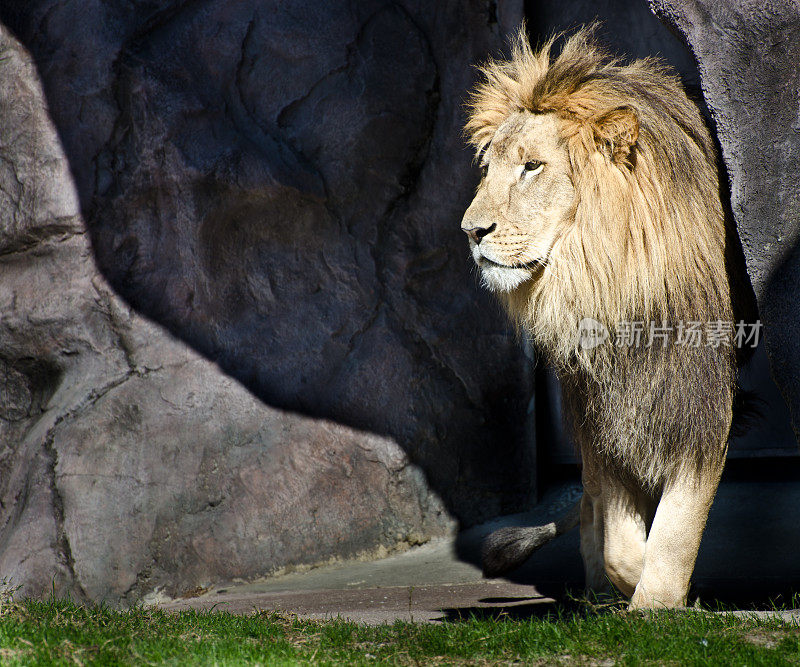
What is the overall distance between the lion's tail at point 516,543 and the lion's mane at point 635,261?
0.89 meters

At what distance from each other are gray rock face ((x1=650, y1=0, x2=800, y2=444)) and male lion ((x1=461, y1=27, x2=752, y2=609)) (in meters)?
0.13

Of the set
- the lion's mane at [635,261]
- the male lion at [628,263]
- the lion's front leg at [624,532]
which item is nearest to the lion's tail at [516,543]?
the lion's front leg at [624,532]

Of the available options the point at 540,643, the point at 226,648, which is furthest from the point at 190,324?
the point at 540,643

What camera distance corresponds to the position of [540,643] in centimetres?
298

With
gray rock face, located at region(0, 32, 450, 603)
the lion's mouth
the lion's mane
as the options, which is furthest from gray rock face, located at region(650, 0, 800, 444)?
gray rock face, located at region(0, 32, 450, 603)

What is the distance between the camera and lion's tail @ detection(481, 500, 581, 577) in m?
4.29

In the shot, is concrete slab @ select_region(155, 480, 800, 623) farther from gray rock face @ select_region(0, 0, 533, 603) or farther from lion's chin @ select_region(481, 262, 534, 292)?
lion's chin @ select_region(481, 262, 534, 292)

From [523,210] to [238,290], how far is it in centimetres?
232

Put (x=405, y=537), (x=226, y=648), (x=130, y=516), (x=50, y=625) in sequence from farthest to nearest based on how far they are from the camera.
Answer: (x=405, y=537), (x=130, y=516), (x=50, y=625), (x=226, y=648)

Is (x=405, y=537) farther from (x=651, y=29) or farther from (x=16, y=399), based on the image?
(x=651, y=29)

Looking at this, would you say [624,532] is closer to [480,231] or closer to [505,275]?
[505,275]

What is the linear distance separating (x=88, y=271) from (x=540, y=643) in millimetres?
3242

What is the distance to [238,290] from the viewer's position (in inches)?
203

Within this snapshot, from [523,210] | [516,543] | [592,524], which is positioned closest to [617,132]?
[523,210]
